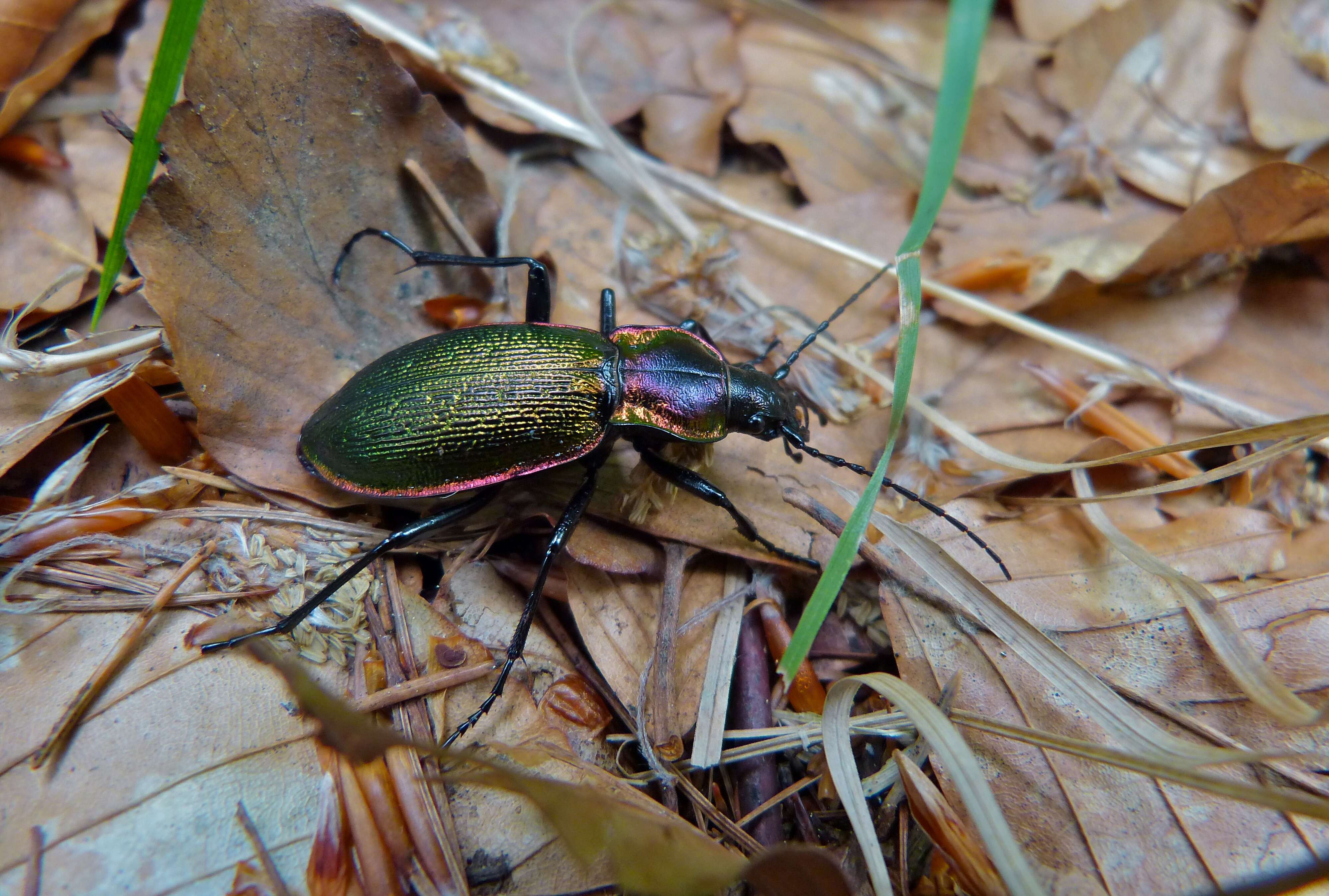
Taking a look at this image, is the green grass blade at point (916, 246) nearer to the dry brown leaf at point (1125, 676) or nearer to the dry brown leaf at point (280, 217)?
the dry brown leaf at point (1125, 676)

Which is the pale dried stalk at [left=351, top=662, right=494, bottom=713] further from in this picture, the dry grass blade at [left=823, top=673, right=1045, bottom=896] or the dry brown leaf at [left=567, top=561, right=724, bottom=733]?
the dry grass blade at [left=823, top=673, right=1045, bottom=896]

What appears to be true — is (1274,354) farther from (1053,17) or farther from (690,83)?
(690,83)

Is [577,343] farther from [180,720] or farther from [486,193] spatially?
[180,720]

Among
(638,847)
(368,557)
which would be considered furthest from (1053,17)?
(638,847)

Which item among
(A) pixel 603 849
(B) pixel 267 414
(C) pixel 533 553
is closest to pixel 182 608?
(B) pixel 267 414

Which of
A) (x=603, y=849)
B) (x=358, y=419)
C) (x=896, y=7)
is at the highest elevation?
(x=896, y=7)

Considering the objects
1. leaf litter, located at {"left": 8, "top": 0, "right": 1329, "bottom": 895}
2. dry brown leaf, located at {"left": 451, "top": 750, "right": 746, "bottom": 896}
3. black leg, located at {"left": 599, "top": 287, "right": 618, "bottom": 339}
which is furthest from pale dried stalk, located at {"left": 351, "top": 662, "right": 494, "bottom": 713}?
black leg, located at {"left": 599, "top": 287, "right": 618, "bottom": 339}

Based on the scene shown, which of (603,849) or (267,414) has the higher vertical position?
(267,414)
